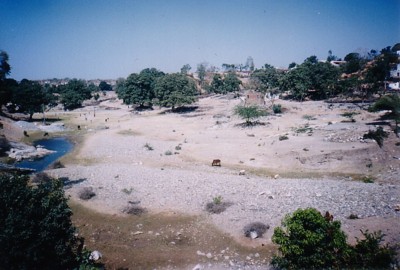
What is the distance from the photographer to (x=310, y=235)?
11.4 meters

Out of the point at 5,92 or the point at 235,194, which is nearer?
the point at 235,194

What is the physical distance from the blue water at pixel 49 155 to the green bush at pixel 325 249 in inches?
1284

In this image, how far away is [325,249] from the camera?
1155cm

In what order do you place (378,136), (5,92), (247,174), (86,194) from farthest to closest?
1. (5,92)
2. (378,136)
3. (247,174)
4. (86,194)

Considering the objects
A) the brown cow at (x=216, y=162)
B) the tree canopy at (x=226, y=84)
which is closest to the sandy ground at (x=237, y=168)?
the brown cow at (x=216, y=162)

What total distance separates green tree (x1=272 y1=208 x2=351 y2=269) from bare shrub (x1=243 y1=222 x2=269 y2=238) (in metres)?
4.74

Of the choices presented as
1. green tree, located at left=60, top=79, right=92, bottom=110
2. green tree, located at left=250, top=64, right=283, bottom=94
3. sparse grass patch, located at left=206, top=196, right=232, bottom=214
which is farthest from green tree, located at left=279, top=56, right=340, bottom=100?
green tree, located at left=60, top=79, right=92, bottom=110

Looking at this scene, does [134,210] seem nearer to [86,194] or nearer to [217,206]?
[86,194]

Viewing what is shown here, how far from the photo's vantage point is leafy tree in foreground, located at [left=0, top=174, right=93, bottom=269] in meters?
11.5

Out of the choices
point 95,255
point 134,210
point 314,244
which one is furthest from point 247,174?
point 314,244

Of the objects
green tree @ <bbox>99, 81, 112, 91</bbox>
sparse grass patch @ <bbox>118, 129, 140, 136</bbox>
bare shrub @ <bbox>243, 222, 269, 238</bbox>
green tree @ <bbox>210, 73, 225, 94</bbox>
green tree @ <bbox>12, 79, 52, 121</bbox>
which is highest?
green tree @ <bbox>99, 81, 112, 91</bbox>

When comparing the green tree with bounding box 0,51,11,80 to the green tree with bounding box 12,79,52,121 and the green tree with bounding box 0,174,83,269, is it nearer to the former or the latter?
the green tree with bounding box 12,79,52,121

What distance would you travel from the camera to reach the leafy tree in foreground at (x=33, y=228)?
11.5 m

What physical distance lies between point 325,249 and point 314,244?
571mm
